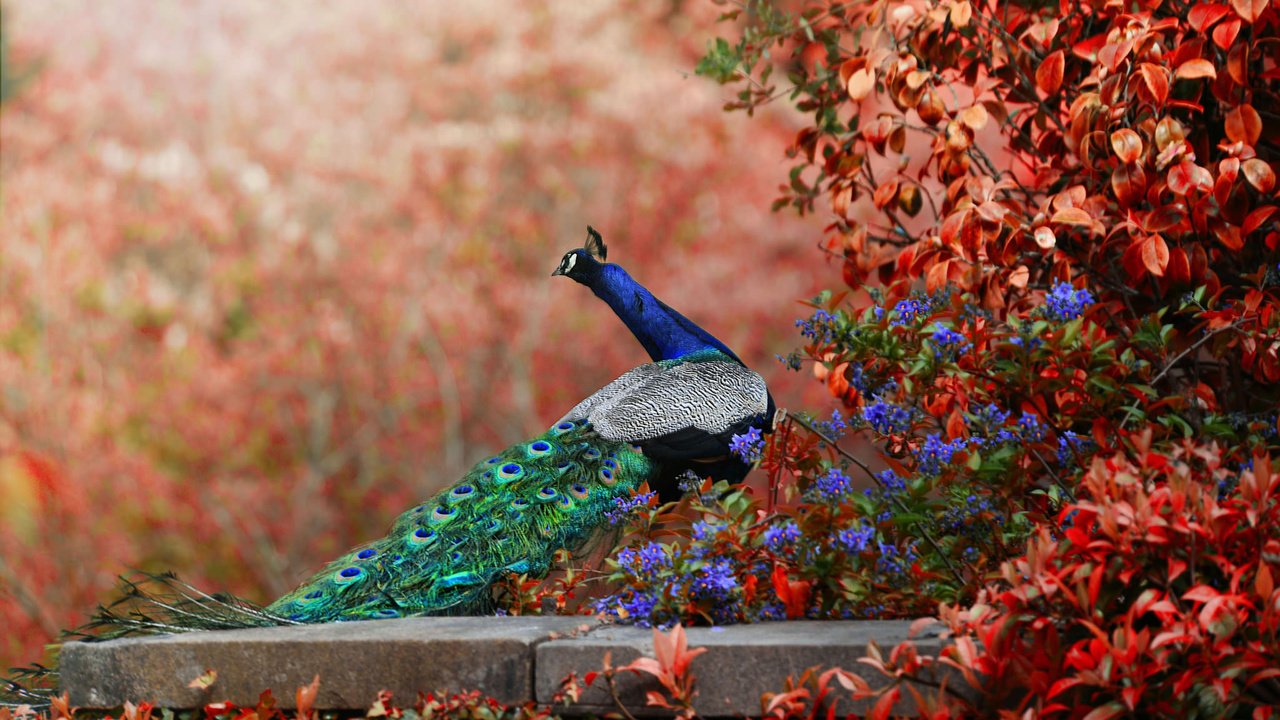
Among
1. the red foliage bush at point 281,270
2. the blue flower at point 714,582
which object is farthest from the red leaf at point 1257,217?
the red foliage bush at point 281,270

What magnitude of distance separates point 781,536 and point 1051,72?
1.26 meters

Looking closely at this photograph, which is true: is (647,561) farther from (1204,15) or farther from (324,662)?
(1204,15)

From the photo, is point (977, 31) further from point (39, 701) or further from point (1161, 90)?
point (39, 701)

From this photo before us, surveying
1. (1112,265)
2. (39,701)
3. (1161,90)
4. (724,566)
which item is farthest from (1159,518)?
(39,701)

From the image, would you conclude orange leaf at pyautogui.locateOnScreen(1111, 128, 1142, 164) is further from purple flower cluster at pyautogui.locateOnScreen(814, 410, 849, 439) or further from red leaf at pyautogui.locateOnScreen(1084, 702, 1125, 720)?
red leaf at pyautogui.locateOnScreen(1084, 702, 1125, 720)

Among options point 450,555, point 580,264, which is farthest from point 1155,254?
point 580,264

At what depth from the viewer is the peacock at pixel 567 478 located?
266cm

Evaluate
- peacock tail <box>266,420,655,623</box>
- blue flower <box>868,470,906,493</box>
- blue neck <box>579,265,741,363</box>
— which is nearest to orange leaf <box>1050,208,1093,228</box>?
blue flower <box>868,470,906,493</box>

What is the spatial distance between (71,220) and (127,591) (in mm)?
5491

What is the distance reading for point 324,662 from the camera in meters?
2.12

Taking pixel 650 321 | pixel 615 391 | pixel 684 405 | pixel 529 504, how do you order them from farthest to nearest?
pixel 650 321 < pixel 615 391 < pixel 684 405 < pixel 529 504

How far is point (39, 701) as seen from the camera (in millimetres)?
2410

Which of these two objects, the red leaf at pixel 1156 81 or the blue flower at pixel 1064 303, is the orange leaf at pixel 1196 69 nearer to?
the red leaf at pixel 1156 81

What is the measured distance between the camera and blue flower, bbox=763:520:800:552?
2.07 meters
